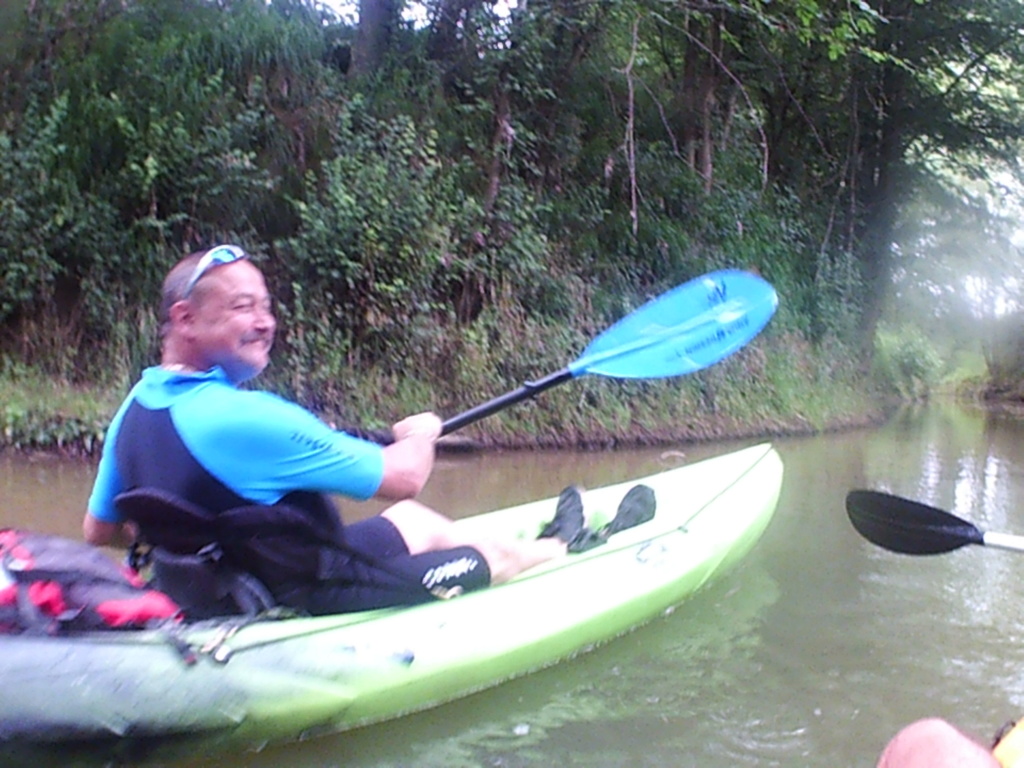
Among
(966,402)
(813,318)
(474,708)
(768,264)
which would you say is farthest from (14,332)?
(966,402)

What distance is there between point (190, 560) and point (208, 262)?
70 centimetres

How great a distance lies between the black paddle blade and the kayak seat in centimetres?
147

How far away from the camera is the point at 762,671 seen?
3207mm

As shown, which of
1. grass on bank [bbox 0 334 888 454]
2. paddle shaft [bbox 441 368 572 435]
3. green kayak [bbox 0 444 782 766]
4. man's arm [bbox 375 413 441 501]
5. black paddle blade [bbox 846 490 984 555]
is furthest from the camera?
grass on bank [bbox 0 334 888 454]

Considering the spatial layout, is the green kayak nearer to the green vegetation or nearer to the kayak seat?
the kayak seat

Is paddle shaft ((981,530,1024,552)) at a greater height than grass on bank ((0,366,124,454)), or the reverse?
paddle shaft ((981,530,1024,552))

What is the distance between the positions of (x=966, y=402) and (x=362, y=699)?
55.9 feet

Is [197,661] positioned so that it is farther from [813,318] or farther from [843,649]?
[813,318]

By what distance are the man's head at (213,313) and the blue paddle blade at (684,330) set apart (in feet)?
5.46

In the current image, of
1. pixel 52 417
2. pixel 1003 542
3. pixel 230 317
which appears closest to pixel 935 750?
pixel 1003 542

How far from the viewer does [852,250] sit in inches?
468

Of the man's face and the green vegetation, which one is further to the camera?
the green vegetation

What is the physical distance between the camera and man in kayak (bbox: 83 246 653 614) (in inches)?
87.7

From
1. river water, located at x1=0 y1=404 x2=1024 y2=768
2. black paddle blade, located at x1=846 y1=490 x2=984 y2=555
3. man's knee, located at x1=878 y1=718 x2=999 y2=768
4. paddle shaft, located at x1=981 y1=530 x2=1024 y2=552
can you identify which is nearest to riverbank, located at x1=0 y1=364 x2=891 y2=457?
river water, located at x1=0 y1=404 x2=1024 y2=768
